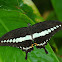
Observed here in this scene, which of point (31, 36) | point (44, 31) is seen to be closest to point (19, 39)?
point (31, 36)

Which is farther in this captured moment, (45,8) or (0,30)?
(45,8)

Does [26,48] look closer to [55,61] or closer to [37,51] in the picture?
[37,51]

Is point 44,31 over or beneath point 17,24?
beneath

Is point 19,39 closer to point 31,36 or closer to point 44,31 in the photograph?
point 31,36

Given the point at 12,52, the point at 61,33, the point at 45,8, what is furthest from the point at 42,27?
the point at 45,8
